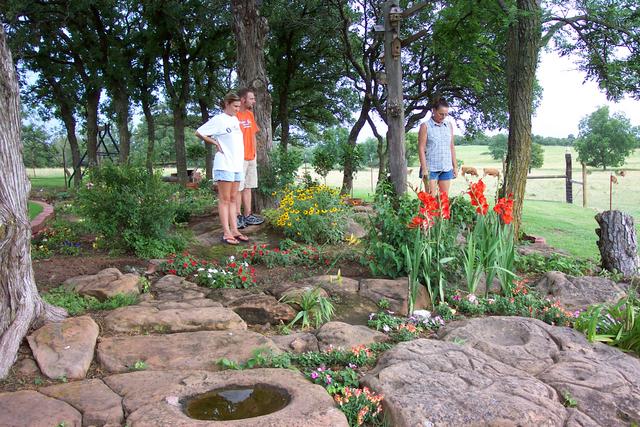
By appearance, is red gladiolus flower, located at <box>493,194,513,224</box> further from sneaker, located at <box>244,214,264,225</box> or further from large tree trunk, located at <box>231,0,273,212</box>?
large tree trunk, located at <box>231,0,273,212</box>

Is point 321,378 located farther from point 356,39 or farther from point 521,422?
point 356,39

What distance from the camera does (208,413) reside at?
8.61 feet

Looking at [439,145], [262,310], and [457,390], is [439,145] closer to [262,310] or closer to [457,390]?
[262,310]

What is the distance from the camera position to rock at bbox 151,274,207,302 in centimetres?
439

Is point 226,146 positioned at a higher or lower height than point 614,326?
higher

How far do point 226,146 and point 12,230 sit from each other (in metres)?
3.30

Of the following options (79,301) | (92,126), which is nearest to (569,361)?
(79,301)

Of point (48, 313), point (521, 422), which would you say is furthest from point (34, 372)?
point (521, 422)

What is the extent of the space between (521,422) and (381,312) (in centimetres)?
172

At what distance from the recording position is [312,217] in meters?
6.56

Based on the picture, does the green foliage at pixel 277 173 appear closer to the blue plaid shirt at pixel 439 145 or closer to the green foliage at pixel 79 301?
the blue plaid shirt at pixel 439 145

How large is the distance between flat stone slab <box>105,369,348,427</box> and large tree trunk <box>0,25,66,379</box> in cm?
78

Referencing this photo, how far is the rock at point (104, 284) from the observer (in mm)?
4184

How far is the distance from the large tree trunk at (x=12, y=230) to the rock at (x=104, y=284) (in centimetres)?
85
